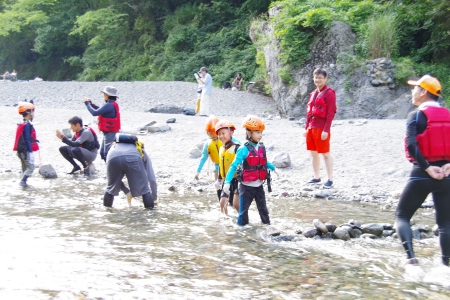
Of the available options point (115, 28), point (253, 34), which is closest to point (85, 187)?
point (253, 34)

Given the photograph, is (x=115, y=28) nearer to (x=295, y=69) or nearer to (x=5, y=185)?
(x=295, y=69)

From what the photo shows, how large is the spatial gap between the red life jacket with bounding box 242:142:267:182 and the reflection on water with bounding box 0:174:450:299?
2.10ft

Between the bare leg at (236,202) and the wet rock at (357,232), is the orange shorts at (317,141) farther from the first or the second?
the wet rock at (357,232)

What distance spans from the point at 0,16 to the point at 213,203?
3772 centimetres

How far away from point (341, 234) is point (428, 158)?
1.71 meters

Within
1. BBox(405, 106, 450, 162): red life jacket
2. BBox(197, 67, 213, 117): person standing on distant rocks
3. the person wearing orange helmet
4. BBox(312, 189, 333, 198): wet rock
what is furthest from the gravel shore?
BBox(405, 106, 450, 162): red life jacket

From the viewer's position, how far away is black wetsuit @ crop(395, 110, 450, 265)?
4887 mm

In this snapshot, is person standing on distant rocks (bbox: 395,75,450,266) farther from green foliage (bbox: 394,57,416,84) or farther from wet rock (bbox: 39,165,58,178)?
green foliage (bbox: 394,57,416,84)

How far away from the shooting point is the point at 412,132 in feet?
16.0

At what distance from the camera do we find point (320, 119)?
30.0ft

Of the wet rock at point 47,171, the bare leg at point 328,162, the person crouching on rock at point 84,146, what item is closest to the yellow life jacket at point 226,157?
the bare leg at point 328,162

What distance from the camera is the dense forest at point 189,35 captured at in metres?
17.0

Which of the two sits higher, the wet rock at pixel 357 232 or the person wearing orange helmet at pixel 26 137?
the person wearing orange helmet at pixel 26 137

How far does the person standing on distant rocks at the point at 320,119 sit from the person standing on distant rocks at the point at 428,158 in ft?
12.6
